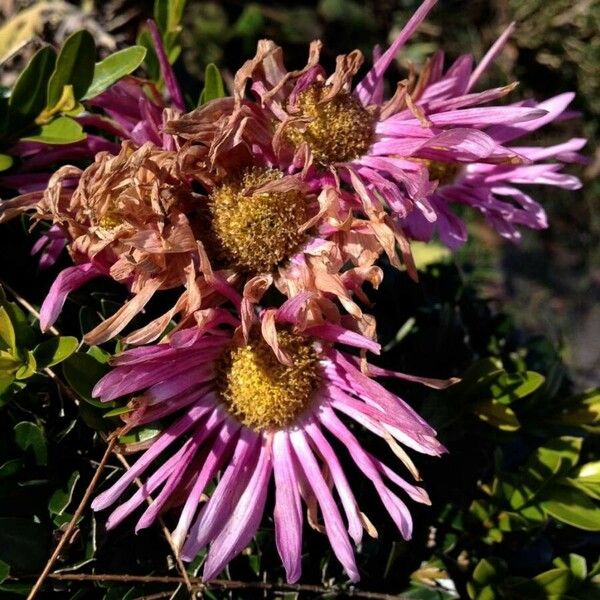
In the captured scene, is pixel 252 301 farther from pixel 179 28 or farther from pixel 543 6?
pixel 543 6

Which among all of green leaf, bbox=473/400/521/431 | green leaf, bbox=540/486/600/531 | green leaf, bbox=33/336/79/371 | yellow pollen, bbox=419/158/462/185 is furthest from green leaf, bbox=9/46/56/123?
green leaf, bbox=540/486/600/531

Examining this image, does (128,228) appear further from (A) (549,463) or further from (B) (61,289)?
(A) (549,463)

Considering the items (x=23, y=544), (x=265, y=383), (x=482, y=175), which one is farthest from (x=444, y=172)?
(x=23, y=544)

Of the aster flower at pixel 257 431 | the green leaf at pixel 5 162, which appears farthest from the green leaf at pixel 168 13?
the aster flower at pixel 257 431

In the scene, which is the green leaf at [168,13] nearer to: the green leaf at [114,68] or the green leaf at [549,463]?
the green leaf at [114,68]

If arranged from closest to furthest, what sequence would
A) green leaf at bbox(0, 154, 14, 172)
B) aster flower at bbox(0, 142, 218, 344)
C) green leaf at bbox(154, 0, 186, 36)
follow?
aster flower at bbox(0, 142, 218, 344), green leaf at bbox(0, 154, 14, 172), green leaf at bbox(154, 0, 186, 36)

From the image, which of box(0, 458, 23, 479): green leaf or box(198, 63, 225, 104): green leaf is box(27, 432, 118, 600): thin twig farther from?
box(198, 63, 225, 104): green leaf
